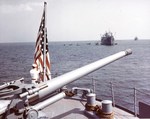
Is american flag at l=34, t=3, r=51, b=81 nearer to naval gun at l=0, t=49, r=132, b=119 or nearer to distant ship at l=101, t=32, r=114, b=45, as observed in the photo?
naval gun at l=0, t=49, r=132, b=119

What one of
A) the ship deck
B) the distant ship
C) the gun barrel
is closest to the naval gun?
the gun barrel

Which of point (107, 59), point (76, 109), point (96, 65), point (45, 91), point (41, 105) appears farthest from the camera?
point (76, 109)

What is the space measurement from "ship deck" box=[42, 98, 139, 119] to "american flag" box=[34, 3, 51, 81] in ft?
6.16

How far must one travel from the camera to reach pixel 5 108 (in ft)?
13.5

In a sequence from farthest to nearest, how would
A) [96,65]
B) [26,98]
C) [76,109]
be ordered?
[76,109]
[96,65]
[26,98]

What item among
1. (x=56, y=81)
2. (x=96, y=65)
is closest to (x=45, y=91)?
(x=56, y=81)

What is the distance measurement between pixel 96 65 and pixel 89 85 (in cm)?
2265

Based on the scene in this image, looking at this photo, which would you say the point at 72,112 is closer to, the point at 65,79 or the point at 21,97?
the point at 65,79

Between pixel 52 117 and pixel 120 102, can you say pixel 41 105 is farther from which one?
pixel 120 102

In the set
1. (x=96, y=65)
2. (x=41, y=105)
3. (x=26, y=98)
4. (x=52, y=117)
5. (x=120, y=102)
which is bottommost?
(x=120, y=102)

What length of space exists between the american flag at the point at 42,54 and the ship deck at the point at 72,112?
1876mm

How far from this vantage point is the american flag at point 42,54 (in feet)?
29.5

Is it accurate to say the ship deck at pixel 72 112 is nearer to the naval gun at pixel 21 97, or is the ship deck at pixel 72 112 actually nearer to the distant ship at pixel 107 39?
the naval gun at pixel 21 97

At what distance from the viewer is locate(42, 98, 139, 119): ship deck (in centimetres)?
606
